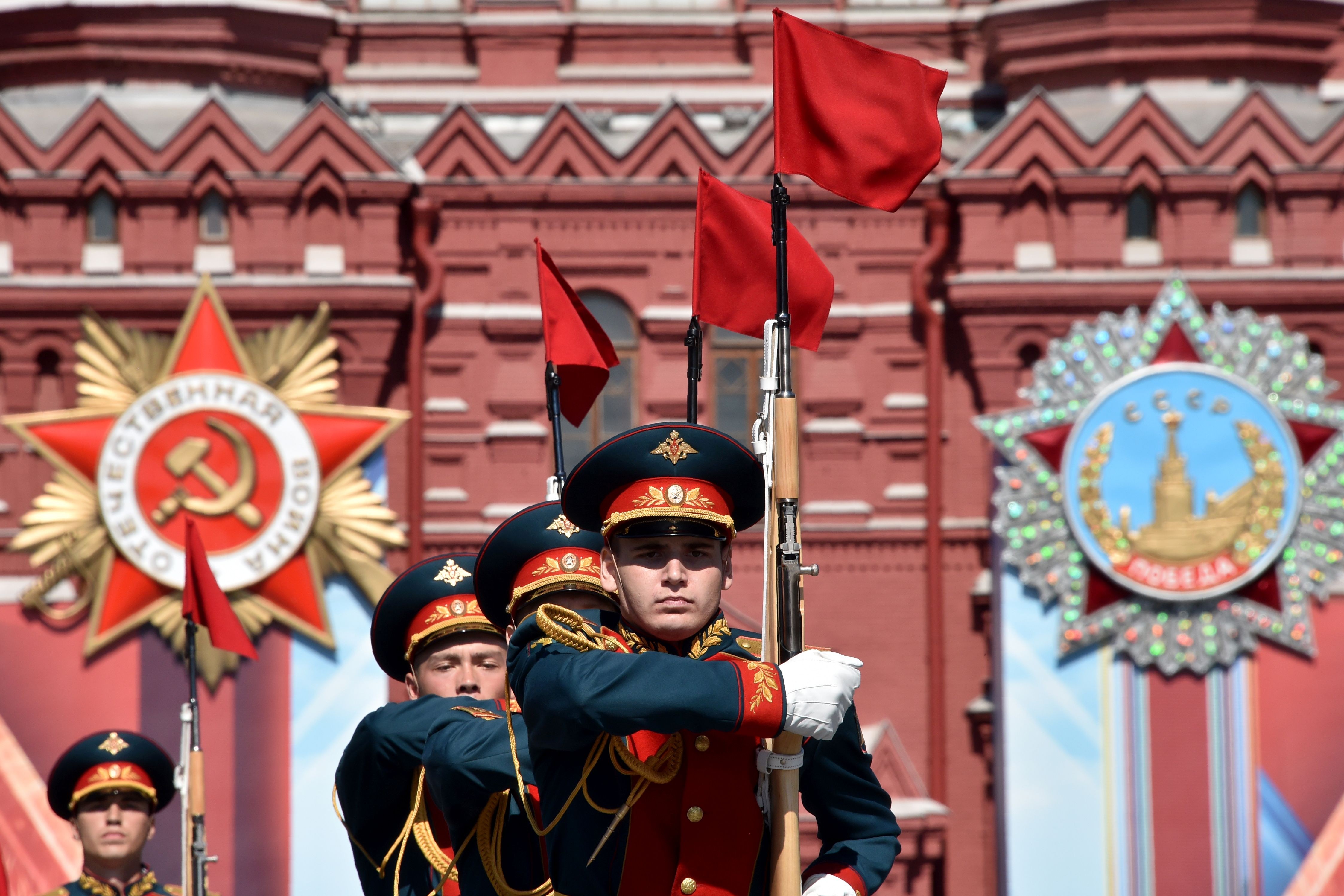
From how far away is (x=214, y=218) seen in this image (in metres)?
12.1

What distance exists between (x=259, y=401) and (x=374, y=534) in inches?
40.1

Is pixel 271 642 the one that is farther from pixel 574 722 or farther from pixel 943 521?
pixel 574 722

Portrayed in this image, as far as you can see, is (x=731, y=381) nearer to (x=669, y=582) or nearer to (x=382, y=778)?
(x=382, y=778)

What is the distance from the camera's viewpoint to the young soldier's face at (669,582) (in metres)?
3.76

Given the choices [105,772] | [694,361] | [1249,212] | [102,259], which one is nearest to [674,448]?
[694,361]

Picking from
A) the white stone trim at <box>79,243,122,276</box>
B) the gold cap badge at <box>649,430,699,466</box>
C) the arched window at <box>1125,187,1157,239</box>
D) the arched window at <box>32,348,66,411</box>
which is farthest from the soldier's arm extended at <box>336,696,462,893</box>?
the arched window at <box>1125,187,1157,239</box>

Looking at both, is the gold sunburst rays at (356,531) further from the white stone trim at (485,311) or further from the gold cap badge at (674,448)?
the gold cap badge at (674,448)

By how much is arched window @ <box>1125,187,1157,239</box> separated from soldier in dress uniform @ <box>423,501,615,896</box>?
26.2 feet


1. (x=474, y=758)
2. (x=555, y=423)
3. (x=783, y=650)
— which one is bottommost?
(x=474, y=758)

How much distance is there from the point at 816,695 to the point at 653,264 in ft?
29.5

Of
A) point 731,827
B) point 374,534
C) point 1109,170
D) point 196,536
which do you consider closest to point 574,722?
point 731,827

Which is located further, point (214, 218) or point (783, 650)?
point (214, 218)

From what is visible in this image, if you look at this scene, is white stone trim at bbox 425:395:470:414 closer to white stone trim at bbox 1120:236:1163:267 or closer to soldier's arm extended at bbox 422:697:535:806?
white stone trim at bbox 1120:236:1163:267

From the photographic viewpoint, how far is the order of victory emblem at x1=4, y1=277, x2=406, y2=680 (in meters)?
11.7
